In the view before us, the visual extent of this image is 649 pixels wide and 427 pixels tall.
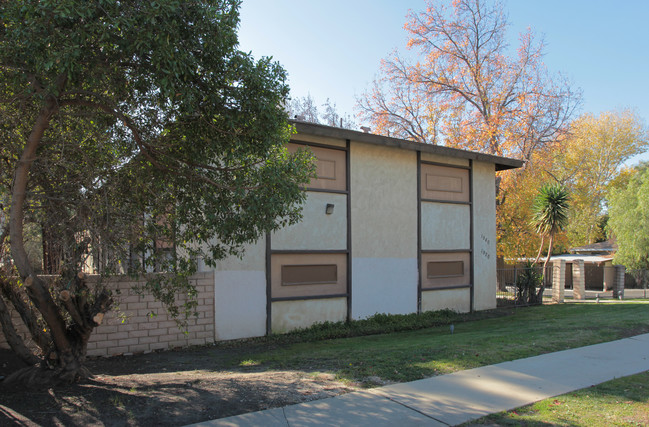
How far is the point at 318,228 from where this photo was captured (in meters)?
13.4

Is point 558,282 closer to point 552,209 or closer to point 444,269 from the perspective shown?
point 552,209

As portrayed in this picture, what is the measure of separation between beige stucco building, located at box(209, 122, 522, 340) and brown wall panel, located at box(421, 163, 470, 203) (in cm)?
4

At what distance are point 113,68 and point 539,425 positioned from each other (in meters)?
6.91

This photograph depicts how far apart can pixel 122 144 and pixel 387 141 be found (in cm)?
898

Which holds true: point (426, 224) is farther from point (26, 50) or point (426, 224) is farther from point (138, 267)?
point (26, 50)

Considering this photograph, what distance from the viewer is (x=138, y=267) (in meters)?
7.23

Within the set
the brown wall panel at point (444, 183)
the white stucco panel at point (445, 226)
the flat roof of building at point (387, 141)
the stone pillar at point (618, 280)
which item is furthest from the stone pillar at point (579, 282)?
the brown wall panel at point (444, 183)

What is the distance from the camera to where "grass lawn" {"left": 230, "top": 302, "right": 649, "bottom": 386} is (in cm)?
723

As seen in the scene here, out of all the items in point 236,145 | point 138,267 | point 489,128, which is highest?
point 489,128

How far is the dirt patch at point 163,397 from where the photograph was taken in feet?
17.1

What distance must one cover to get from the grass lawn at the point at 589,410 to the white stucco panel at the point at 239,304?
7.71 meters

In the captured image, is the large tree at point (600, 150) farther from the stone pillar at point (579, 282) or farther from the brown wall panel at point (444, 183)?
the brown wall panel at point (444, 183)

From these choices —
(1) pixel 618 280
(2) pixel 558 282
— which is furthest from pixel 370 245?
(1) pixel 618 280

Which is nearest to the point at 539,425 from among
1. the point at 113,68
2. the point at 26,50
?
the point at 113,68
